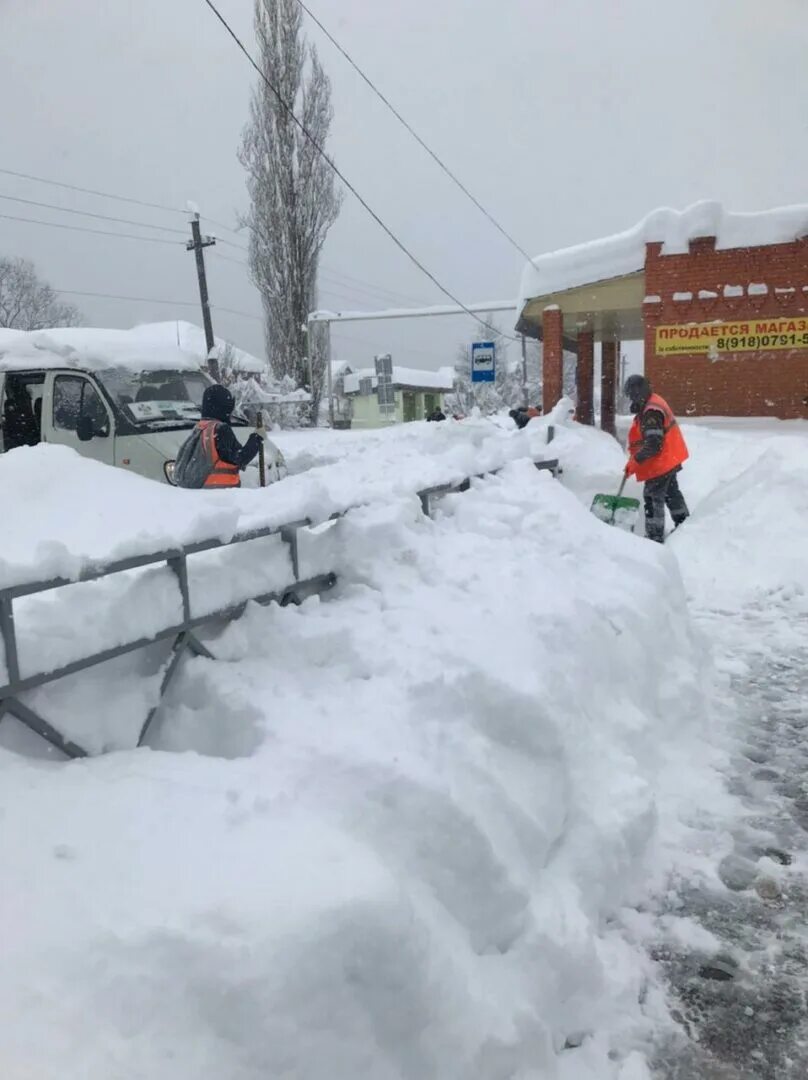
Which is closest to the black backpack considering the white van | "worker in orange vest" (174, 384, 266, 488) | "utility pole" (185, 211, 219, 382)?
"worker in orange vest" (174, 384, 266, 488)

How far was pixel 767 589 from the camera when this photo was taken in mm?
6637

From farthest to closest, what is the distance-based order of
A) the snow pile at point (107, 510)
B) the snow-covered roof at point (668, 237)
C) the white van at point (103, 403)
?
1. the snow-covered roof at point (668, 237)
2. the white van at point (103, 403)
3. the snow pile at point (107, 510)

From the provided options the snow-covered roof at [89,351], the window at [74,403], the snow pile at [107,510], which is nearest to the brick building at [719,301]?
the snow-covered roof at [89,351]

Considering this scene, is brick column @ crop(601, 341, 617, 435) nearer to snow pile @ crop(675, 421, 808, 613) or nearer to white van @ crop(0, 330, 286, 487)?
snow pile @ crop(675, 421, 808, 613)

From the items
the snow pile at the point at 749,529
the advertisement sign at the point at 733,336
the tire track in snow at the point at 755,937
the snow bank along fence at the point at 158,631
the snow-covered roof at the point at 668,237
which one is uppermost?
the snow-covered roof at the point at 668,237

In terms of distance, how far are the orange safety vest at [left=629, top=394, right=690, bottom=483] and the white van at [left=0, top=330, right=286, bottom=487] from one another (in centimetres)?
373

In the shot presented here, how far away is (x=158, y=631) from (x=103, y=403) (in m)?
6.01

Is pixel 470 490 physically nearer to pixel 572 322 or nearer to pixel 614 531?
pixel 614 531

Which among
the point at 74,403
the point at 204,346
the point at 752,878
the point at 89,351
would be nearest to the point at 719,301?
the point at 89,351

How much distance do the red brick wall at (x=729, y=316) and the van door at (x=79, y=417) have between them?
9412 mm

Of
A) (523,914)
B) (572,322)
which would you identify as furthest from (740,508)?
(572,322)

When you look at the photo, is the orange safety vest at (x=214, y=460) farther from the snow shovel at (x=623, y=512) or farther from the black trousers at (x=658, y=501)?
the black trousers at (x=658, y=501)

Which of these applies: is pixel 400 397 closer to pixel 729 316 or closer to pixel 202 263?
pixel 202 263

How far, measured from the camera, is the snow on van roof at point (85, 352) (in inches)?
325
